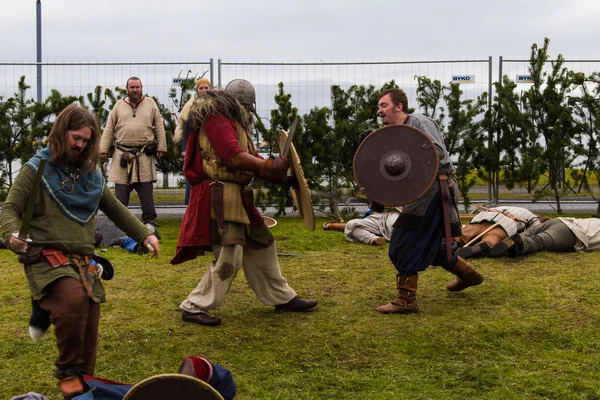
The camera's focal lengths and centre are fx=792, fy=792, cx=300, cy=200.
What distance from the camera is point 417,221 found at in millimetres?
5062

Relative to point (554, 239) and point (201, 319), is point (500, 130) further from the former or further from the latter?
point (201, 319)

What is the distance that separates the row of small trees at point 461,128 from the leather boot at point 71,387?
6.02 meters

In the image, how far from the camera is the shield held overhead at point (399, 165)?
15.7ft

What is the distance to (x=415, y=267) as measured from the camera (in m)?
5.14

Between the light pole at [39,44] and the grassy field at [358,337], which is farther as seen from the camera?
the light pole at [39,44]

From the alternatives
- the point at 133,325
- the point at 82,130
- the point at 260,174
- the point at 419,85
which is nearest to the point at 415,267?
the point at 260,174

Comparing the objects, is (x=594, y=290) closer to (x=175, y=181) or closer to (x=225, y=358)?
(x=225, y=358)

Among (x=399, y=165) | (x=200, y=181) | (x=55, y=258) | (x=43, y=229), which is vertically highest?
(x=399, y=165)

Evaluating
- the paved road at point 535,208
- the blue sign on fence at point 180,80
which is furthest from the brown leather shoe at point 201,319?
the blue sign on fence at point 180,80

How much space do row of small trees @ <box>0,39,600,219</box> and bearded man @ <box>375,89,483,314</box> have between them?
412 cm

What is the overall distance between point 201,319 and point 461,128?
18.9ft

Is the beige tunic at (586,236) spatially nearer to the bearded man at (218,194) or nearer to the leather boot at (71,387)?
the bearded man at (218,194)

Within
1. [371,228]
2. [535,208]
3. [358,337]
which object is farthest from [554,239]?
[535,208]

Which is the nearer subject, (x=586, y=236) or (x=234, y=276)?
(x=234, y=276)
